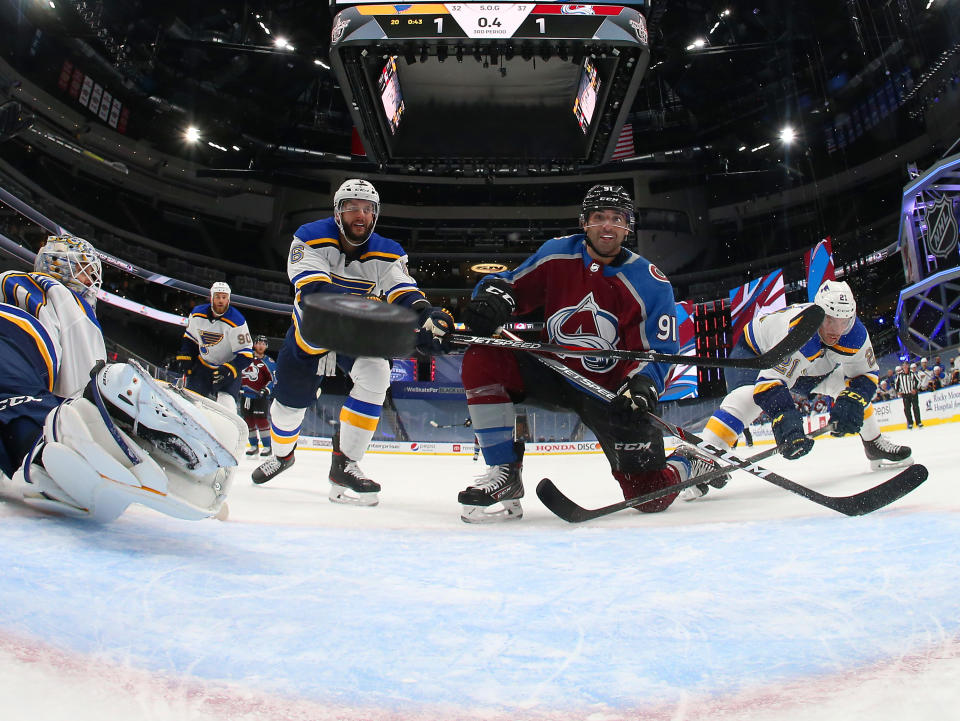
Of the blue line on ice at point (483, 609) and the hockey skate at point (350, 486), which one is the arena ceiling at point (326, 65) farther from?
the blue line on ice at point (483, 609)

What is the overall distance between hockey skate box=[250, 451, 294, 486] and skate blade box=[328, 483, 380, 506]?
76cm

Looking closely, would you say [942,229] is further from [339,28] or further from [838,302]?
[339,28]

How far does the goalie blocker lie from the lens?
1.27 meters

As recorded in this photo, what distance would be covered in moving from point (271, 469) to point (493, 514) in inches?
69.1

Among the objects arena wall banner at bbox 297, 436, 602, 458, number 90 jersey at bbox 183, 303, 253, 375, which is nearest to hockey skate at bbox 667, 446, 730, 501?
number 90 jersey at bbox 183, 303, 253, 375

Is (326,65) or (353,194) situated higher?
(326,65)

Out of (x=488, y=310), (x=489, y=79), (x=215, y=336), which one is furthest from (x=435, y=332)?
(x=489, y=79)

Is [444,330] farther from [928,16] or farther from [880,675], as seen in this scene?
[928,16]

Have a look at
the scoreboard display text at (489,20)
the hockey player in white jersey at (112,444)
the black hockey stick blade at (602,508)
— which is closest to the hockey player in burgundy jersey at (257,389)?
the scoreboard display text at (489,20)

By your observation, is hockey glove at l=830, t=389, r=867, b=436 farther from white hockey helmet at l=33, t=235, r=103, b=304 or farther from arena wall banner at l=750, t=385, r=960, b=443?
arena wall banner at l=750, t=385, r=960, b=443

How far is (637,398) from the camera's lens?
2.16m

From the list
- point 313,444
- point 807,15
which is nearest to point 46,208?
point 313,444

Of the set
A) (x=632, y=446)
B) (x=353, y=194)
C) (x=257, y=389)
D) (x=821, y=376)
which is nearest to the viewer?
(x=632, y=446)

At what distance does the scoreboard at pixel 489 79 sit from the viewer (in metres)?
5.68
